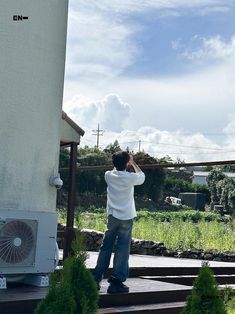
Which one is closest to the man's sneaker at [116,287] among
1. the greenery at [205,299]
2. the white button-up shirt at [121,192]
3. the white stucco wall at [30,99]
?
the white button-up shirt at [121,192]

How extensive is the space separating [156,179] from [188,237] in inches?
899

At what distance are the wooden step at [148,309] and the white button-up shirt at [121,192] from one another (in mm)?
878

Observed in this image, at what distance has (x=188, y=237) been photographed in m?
14.5

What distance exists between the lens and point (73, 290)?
3.99 m

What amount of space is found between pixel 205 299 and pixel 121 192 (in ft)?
7.77

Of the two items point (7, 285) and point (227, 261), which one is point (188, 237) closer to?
point (227, 261)

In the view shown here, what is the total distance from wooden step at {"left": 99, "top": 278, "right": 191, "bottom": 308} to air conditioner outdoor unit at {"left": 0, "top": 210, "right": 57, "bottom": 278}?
68 cm

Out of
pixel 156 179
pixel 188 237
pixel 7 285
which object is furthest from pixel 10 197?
pixel 156 179

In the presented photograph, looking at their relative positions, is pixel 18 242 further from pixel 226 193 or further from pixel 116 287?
pixel 226 193

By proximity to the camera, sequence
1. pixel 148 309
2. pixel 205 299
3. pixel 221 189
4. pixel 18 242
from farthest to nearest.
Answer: pixel 221 189 → pixel 18 242 → pixel 148 309 → pixel 205 299

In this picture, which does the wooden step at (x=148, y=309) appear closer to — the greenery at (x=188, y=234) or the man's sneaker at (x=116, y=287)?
the man's sneaker at (x=116, y=287)

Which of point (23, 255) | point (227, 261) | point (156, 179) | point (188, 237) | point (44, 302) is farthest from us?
point (156, 179)

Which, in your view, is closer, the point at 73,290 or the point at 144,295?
the point at 73,290

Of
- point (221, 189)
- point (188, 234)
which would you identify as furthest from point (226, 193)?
point (188, 234)
